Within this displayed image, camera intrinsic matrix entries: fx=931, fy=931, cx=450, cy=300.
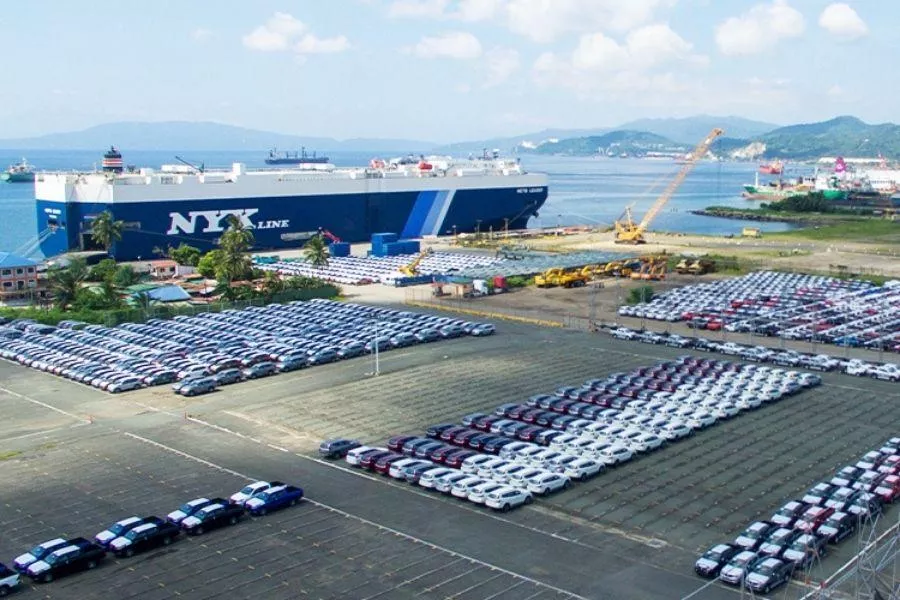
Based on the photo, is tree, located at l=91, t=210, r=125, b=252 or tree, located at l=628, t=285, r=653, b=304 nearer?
tree, located at l=628, t=285, r=653, b=304

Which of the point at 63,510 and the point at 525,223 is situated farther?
the point at 525,223

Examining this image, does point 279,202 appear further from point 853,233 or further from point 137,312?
point 853,233

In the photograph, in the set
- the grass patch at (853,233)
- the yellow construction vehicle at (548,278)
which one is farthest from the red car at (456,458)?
the grass patch at (853,233)

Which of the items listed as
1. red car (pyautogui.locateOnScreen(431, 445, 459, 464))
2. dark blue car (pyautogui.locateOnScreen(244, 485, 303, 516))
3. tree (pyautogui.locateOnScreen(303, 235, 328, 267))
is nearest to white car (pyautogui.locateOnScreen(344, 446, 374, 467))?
red car (pyautogui.locateOnScreen(431, 445, 459, 464))

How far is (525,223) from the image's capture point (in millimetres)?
87375

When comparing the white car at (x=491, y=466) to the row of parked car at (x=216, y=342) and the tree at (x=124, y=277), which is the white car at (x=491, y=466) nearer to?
the row of parked car at (x=216, y=342)

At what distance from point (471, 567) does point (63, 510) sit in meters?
8.69

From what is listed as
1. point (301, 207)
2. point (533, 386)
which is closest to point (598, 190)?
point (301, 207)

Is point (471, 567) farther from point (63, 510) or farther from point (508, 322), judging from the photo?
point (508, 322)

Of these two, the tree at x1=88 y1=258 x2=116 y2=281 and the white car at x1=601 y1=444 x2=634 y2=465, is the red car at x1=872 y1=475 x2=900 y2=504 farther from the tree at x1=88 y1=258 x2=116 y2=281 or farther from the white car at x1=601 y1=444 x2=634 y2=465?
the tree at x1=88 y1=258 x2=116 y2=281

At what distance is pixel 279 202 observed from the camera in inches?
2653

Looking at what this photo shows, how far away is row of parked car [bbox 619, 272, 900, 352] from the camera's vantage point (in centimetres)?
3680

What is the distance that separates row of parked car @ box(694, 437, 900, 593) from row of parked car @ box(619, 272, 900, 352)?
15902 millimetres

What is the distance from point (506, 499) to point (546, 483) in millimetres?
1298
